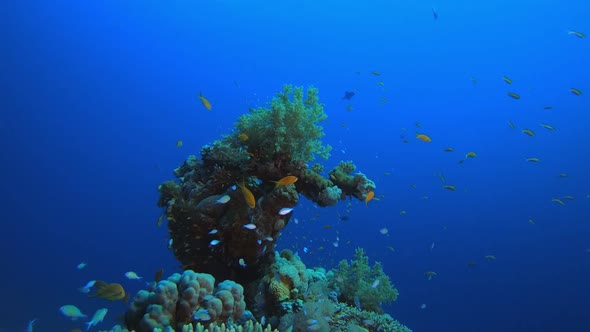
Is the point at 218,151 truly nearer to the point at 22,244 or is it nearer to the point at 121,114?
Result: the point at 22,244

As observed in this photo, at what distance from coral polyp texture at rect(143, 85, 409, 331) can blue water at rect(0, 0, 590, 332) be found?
32.0 meters

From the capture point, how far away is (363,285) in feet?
27.4

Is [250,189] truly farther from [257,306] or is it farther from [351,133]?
[351,133]

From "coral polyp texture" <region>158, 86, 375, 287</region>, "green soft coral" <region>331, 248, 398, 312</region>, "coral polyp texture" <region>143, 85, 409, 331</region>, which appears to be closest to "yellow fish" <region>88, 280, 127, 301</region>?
"coral polyp texture" <region>143, 85, 409, 331</region>

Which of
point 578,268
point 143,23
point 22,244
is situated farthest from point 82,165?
point 578,268

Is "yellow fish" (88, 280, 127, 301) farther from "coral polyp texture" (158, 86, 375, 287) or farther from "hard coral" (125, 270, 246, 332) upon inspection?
"coral polyp texture" (158, 86, 375, 287)

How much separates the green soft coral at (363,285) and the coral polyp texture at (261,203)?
0.54 m

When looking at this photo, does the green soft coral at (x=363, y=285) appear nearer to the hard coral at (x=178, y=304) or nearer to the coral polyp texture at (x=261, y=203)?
the coral polyp texture at (x=261, y=203)

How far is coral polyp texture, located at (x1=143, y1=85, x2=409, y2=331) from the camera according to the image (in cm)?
686

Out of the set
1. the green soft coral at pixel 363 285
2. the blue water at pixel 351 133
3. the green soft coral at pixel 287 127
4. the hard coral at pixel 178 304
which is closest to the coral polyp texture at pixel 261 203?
the green soft coral at pixel 287 127

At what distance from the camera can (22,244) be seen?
4934 cm

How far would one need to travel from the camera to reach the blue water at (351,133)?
154ft

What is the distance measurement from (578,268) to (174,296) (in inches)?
2097

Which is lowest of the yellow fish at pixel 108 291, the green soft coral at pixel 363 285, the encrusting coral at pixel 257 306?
the green soft coral at pixel 363 285
